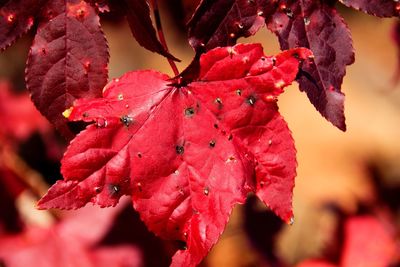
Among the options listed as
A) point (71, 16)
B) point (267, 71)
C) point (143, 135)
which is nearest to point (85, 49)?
point (71, 16)

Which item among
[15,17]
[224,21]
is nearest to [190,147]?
[224,21]

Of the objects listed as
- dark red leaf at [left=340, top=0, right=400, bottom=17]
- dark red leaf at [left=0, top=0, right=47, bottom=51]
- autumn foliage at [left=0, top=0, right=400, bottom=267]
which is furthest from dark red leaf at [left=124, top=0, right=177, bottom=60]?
dark red leaf at [left=340, top=0, right=400, bottom=17]

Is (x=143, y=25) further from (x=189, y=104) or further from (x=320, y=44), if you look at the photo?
(x=320, y=44)

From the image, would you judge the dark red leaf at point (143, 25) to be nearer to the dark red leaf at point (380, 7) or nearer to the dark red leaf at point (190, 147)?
the dark red leaf at point (190, 147)

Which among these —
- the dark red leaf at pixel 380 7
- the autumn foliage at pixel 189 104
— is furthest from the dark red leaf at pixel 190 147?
the dark red leaf at pixel 380 7

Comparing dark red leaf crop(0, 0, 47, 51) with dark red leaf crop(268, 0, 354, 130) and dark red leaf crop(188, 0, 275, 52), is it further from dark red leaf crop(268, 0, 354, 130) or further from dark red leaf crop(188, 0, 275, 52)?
dark red leaf crop(268, 0, 354, 130)

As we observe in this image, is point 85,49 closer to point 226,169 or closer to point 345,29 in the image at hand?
point 226,169
